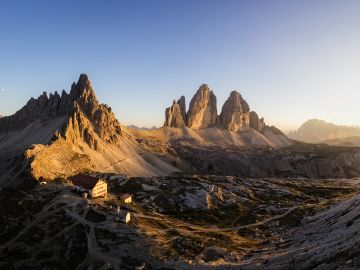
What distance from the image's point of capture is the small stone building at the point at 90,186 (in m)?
126

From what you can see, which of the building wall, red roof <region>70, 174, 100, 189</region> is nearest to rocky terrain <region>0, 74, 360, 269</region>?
the building wall

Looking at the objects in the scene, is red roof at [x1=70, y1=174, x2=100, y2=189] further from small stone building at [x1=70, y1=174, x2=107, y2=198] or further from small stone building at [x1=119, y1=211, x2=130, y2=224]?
small stone building at [x1=119, y1=211, x2=130, y2=224]

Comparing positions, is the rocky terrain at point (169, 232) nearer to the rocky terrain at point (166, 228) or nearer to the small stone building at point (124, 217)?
the rocky terrain at point (166, 228)

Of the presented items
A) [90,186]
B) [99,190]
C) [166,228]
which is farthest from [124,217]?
[99,190]

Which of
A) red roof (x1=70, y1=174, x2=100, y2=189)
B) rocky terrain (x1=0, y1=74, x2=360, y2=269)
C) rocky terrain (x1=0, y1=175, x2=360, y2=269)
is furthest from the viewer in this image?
red roof (x1=70, y1=174, x2=100, y2=189)

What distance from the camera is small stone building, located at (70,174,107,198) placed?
126 m

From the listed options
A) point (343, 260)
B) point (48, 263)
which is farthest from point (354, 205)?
point (48, 263)

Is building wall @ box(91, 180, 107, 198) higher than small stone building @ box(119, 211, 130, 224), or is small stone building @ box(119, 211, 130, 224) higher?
building wall @ box(91, 180, 107, 198)

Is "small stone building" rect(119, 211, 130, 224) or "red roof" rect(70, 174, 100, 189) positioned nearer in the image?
"small stone building" rect(119, 211, 130, 224)

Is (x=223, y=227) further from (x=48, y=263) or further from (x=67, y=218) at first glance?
(x=48, y=263)

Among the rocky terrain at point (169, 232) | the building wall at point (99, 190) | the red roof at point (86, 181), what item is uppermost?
the red roof at point (86, 181)

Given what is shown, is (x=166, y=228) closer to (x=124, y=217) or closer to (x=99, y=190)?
(x=124, y=217)

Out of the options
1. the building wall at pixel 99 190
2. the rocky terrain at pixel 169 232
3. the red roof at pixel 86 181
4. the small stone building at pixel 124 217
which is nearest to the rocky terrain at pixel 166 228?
the rocky terrain at pixel 169 232

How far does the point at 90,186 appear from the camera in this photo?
12738 cm
